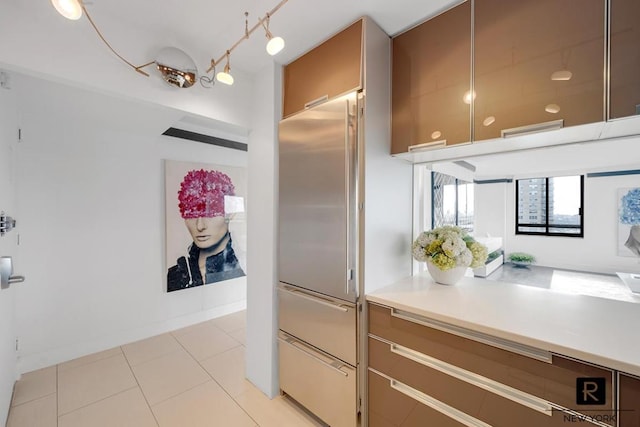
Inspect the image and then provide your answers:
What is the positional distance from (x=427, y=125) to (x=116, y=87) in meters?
1.85

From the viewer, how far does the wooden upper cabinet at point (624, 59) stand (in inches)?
38.9

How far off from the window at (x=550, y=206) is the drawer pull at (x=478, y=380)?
1027mm

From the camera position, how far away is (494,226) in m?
1.77

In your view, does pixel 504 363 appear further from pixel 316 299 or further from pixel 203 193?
pixel 203 193

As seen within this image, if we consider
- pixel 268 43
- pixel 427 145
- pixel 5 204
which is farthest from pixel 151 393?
pixel 427 145

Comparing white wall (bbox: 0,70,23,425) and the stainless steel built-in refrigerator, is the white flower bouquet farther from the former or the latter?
white wall (bbox: 0,70,23,425)

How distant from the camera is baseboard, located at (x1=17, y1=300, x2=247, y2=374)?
2.28m

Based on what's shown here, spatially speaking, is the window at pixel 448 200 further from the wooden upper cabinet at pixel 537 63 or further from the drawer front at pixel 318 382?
the drawer front at pixel 318 382

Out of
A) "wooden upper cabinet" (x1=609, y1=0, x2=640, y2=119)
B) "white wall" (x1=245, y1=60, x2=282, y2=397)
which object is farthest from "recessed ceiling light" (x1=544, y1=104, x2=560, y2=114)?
"white wall" (x1=245, y1=60, x2=282, y2=397)

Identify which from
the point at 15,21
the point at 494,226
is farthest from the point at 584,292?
the point at 15,21

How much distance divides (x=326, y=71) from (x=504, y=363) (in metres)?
1.86

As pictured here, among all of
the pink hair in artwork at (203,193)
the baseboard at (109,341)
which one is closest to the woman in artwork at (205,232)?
the pink hair in artwork at (203,193)

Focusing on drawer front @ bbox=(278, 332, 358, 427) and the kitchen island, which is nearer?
the kitchen island

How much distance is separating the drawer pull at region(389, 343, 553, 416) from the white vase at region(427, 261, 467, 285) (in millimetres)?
548
